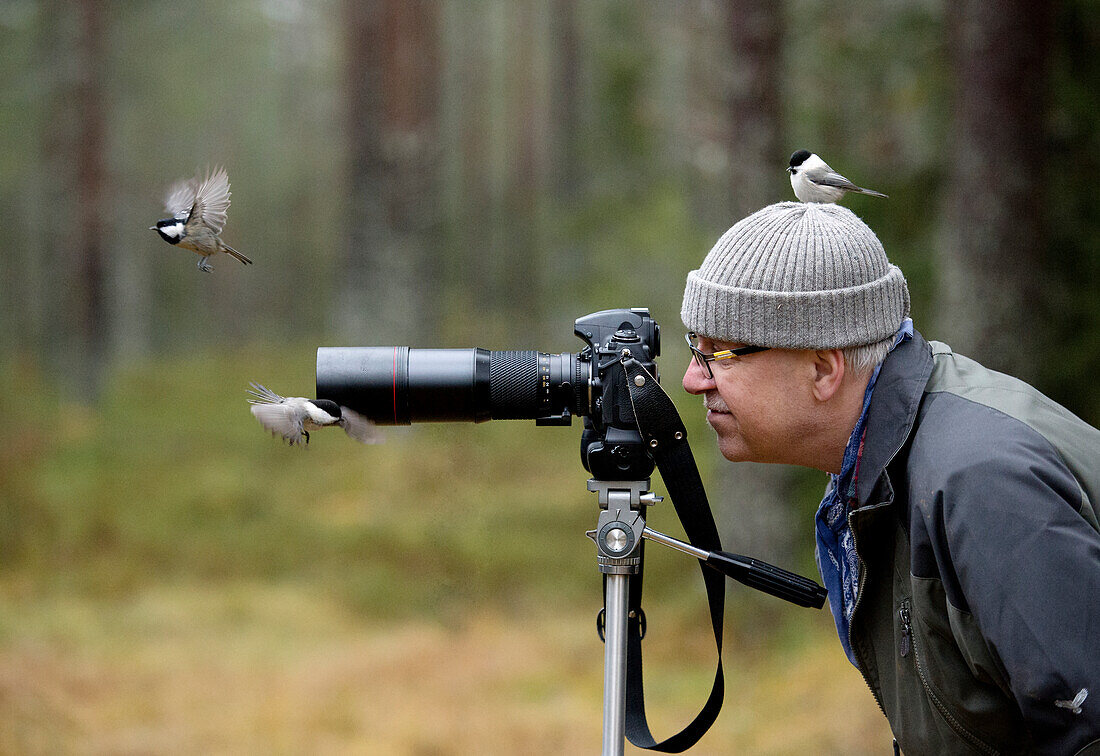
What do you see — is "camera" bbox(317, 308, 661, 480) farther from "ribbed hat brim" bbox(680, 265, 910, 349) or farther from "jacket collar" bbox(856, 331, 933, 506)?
"jacket collar" bbox(856, 331, 933, 506)

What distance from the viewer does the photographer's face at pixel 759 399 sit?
2068mm

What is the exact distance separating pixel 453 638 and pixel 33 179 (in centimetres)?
1441

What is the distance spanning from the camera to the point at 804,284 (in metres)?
1.98

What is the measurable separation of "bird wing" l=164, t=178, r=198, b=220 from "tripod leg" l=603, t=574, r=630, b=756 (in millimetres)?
1258

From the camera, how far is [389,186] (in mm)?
9477

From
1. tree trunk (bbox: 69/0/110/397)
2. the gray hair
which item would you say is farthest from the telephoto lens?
tree trunk (bbox: 69/0/110/397)

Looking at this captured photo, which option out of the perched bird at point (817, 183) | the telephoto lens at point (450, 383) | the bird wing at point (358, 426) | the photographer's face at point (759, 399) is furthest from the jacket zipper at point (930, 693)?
the bird wing at point (358, 426)

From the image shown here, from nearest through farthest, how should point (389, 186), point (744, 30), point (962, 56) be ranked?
point (962, 56), point (744, 30), point (389, 186)

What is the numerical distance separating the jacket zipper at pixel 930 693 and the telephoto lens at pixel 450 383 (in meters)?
0.90

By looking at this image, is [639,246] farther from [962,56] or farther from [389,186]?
[962,56]

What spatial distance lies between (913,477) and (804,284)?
0.43 metres

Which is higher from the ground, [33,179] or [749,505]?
[33,179]

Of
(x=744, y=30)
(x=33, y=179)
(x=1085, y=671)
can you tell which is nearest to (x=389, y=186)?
(x=744, y=30)

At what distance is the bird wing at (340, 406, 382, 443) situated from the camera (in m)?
2.45
